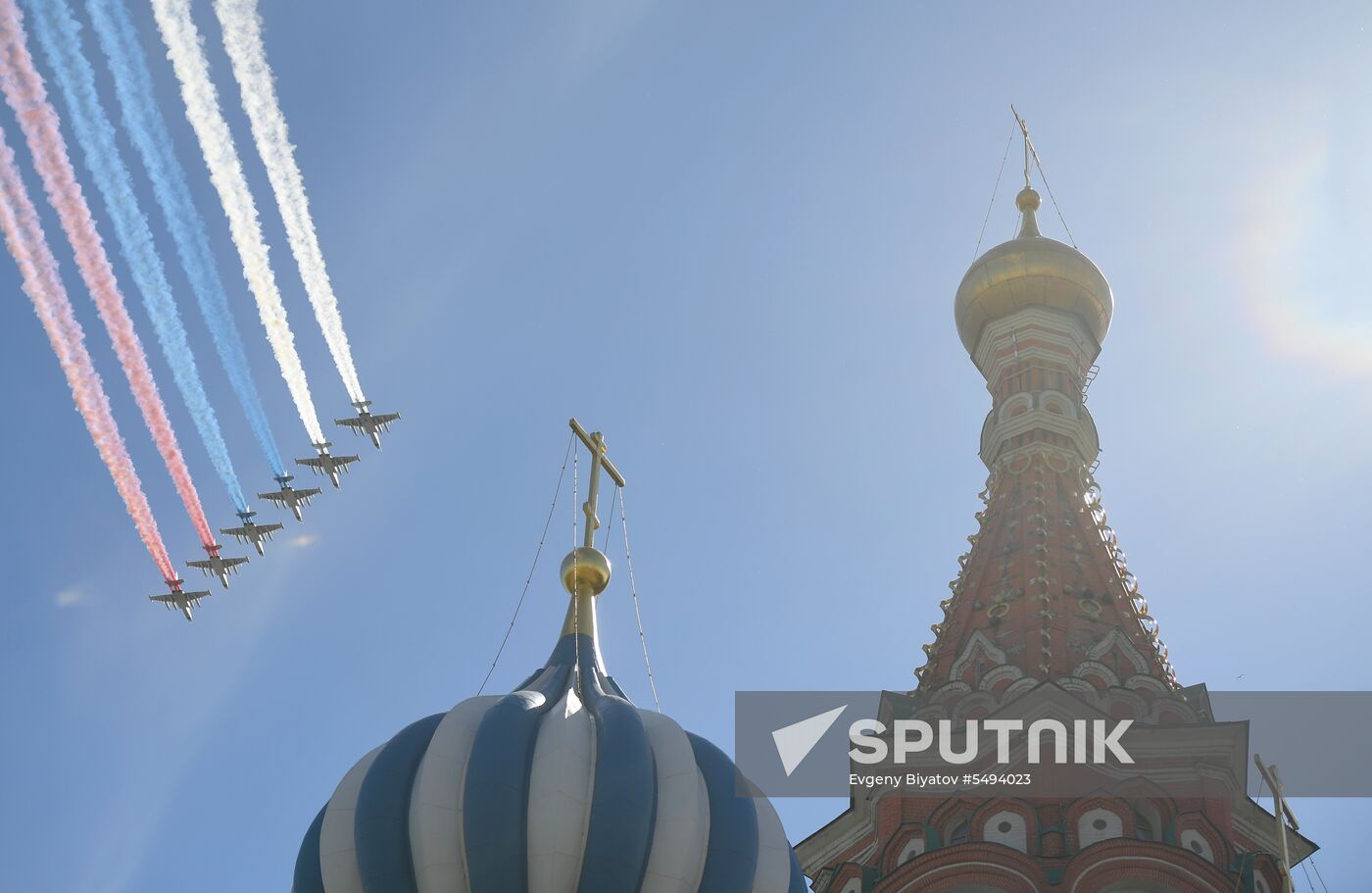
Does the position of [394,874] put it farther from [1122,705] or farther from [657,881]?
[1122,705]

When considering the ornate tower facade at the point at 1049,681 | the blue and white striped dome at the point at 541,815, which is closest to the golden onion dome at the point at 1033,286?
the ornate tower facade at the point at 1049,681

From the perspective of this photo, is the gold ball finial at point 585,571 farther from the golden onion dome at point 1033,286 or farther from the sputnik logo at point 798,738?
the golden onion dome at point 1033,286

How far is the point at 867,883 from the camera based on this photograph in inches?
877

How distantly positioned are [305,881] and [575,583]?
4.46 meters

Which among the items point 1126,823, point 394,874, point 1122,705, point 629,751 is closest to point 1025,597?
point 1122,705

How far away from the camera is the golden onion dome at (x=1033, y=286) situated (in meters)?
30.6

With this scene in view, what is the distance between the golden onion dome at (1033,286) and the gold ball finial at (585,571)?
13.0 m

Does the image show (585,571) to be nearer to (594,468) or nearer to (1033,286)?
(594,468)

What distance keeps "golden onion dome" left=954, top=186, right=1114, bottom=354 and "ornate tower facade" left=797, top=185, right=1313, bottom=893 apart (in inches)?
1.2

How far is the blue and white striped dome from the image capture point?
15.5m

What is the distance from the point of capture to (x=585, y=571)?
19.4m

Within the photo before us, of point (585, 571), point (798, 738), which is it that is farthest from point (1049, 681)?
point (585, 571)

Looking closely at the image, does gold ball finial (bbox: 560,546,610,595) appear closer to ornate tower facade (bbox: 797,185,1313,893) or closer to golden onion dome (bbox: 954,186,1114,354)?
ornate tower facade (bbox: 797,185,1313,893)

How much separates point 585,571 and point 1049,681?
276 inches
